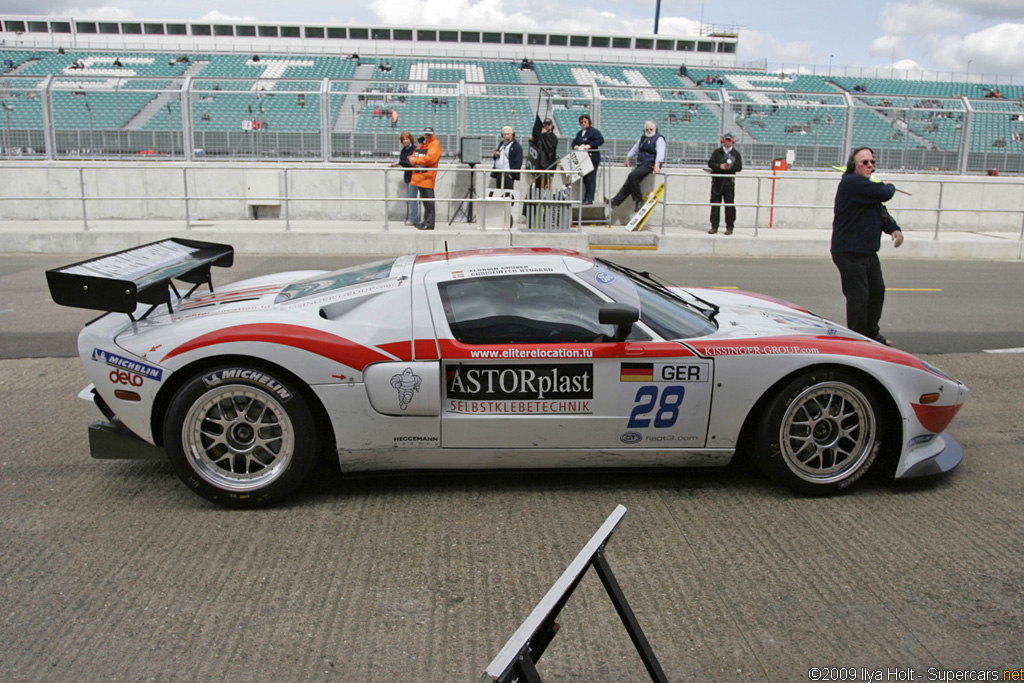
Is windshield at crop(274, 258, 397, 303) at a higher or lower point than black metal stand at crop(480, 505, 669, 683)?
higher

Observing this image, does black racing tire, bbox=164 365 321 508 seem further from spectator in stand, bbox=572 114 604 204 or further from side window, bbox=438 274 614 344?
spectator in stand, bbox=572 114 604 204

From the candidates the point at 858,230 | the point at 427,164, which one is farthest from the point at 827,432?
the point at 427,164

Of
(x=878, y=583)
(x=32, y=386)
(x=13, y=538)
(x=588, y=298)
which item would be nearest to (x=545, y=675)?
(x=878, y=583)

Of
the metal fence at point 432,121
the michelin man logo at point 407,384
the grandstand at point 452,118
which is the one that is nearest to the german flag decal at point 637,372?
the michelin man logo at point 407,384

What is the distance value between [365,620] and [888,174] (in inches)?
715

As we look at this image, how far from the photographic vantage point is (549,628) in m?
2.29

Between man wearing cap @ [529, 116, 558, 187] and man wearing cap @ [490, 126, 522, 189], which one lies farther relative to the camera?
man wearing cap @ [529, 116, 558, 187]

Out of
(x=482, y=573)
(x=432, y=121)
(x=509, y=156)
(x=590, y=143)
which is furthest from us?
(x=432, y=121)

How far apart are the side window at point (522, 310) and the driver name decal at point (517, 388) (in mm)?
147

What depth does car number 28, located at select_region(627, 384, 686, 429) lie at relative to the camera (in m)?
4.41

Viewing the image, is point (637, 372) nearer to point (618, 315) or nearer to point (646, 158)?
point (618, 315)

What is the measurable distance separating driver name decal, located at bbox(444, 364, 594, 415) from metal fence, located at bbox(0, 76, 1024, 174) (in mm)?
14017

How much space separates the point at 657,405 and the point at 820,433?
86 centimetres

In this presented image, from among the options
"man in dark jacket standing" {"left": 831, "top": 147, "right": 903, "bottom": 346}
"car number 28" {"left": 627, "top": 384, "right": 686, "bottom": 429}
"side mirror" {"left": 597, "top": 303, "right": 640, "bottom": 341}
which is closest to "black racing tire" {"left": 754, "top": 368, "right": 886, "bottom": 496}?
"car number 28" {"left": 627, "top": 384, "right": 686, "bottom": 429}
